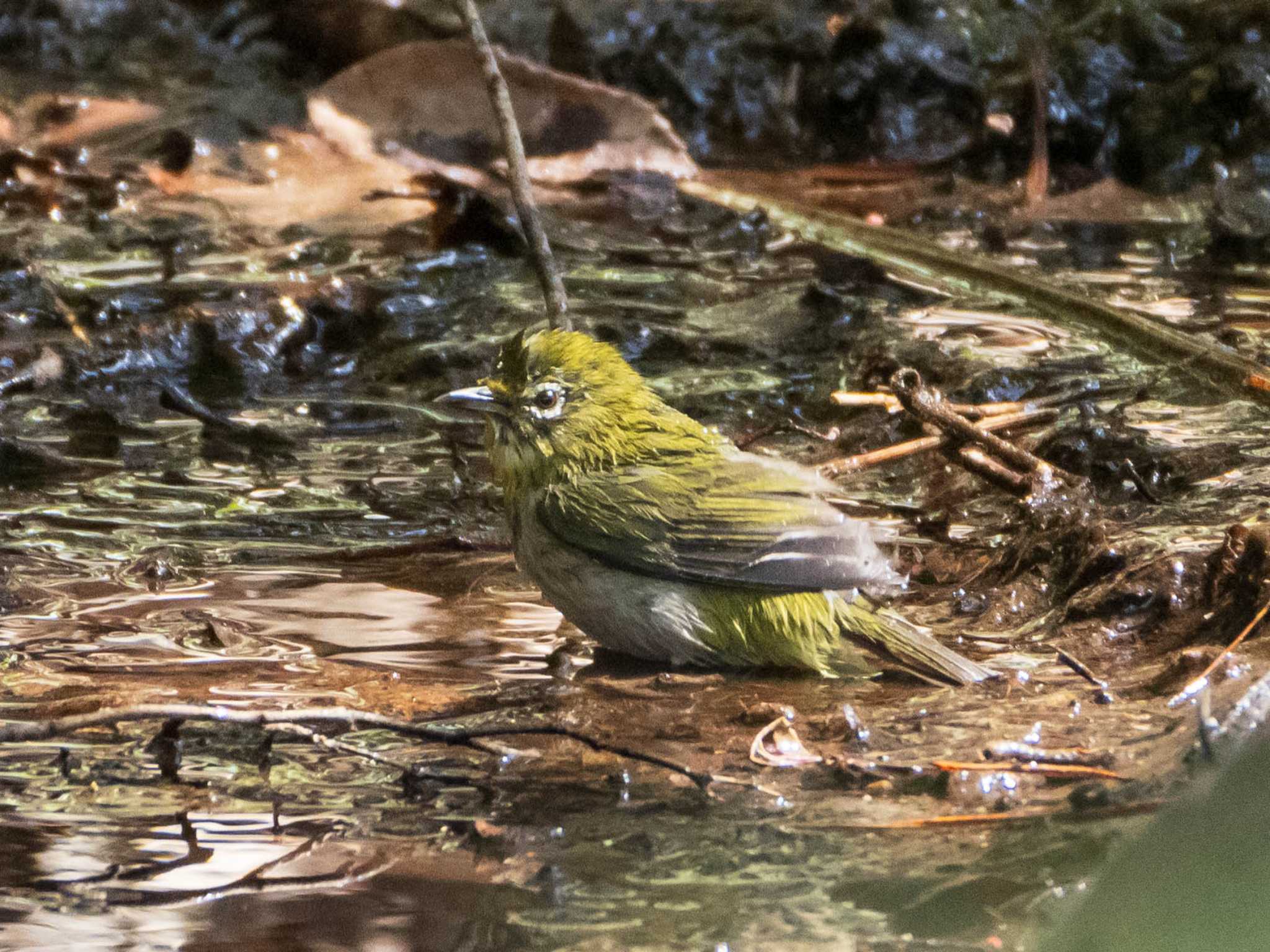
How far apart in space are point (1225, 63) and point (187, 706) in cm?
759

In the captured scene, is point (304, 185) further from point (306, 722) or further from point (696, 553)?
point (306, 722)

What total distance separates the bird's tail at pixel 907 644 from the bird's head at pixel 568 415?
0.68m

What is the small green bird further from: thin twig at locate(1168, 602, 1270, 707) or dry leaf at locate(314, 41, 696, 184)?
dry leaf at locate(314, 41, 696, 184)

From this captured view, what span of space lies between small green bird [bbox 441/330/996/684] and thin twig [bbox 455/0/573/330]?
981 millimetres

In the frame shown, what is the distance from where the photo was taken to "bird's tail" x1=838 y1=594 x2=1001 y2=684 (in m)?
3.50

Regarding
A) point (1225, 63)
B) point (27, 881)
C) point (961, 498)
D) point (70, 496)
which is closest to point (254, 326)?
point (70, 496)

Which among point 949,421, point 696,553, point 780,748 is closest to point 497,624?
point 696,553

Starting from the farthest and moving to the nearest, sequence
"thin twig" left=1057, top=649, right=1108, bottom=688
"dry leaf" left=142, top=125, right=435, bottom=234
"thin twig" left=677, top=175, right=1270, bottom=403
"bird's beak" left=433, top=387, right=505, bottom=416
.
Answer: "dry leaf" left=142, top=125, right=435, bottom=234 < "thin twig" left=677, top=175, right=1270, bottom=403 < "bird's beak" left=433, top=387, right=505, bottom=416 < "thin twig" left=1057, top=649, right=1108, bottom=688

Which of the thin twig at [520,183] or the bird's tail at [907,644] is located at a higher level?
the thin twig at [520,183]

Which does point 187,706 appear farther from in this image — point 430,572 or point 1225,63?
point 1225,63

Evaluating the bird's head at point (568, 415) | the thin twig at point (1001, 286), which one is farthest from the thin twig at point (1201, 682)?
the thin twig at point (1001, 286)

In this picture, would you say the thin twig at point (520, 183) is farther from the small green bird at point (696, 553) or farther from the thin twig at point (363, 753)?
the thin twig at point (363, 753)

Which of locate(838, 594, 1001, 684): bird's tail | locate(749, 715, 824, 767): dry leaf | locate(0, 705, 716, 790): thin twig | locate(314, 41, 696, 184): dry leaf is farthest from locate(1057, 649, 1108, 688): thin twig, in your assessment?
locate(314, 41, 696, 184): dry leaf

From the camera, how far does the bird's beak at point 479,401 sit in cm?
436
